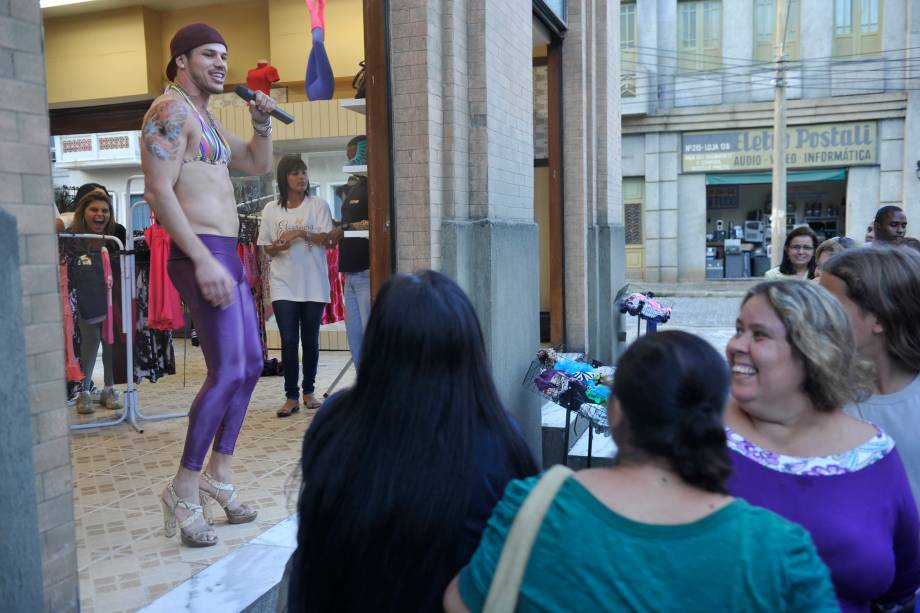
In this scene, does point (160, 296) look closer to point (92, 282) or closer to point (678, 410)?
point (92, 282)

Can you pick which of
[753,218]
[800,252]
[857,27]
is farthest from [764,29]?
[800,252]

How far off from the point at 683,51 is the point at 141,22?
17665mm

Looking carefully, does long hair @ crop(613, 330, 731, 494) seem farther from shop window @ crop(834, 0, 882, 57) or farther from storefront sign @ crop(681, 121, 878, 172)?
shop window @ crop(834, 0, 882, 57)

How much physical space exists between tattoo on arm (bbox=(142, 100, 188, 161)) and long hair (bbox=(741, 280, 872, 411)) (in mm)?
2535

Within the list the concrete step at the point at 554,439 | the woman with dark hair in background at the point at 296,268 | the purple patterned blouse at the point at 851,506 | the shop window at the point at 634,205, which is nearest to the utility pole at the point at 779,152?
the shop window at the point at 634,205

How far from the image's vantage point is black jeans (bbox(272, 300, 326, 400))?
6.59 metres

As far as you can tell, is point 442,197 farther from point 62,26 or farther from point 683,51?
point 683,51

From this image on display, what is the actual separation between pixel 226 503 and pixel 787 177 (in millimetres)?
22279

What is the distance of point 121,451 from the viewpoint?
557cm

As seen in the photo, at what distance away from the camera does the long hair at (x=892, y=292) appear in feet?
8.80

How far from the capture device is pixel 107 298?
21.0 feet

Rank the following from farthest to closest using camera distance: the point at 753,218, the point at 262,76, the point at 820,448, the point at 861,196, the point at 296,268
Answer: the point at 753,218 → the point at 861,196 → the point at 262,76 → the point at 296,268 → the point at 820,448

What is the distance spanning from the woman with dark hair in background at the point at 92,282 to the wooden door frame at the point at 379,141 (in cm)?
229

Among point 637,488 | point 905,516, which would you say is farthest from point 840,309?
point 637,488
